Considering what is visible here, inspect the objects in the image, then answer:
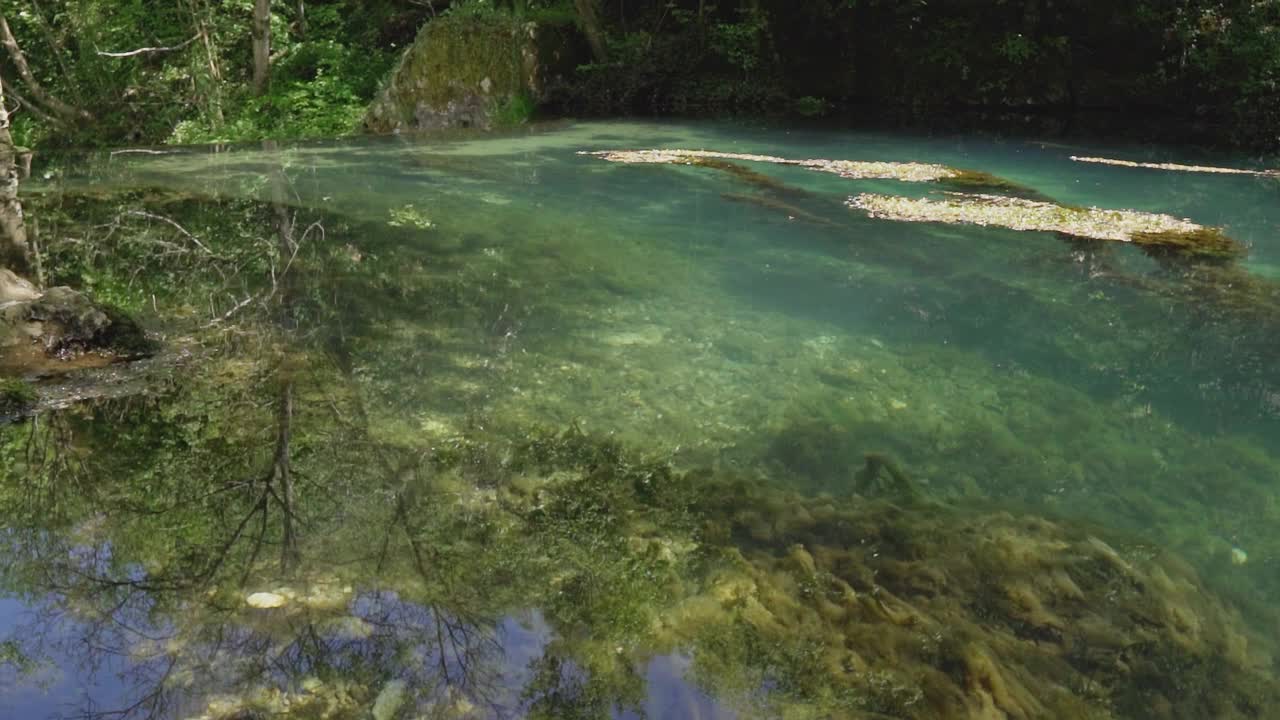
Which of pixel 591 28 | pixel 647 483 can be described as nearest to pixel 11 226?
pixel 647 483

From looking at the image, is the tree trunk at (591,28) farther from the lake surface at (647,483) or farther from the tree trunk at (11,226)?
the tree trunk at (11,226)

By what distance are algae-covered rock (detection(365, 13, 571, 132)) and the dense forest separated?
0.42m

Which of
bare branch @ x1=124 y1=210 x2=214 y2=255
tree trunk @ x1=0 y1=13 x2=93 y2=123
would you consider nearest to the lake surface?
bare branch @ x1=124 y1=210 x2=214 y2=255

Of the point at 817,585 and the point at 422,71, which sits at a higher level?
the point at 422,71

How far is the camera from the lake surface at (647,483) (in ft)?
9.89

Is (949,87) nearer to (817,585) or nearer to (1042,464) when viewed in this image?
(1042,464)

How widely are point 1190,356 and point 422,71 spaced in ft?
50.8

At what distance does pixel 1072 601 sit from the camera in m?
3.63

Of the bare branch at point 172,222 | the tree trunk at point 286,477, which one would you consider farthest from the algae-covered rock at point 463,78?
the tree trunk at point 286,477

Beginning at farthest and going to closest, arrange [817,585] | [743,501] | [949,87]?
[949,87]
[743,501]
[817,585]

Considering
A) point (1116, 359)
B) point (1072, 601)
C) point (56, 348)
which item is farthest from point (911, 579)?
point (56, 348)

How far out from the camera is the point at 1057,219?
32.7 feet

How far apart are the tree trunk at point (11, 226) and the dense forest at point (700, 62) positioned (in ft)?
39.4

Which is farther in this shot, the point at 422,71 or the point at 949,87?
the point at 949,87
